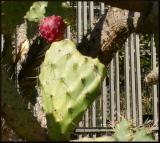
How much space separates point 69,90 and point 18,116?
16cm

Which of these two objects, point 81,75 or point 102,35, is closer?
point 81,75

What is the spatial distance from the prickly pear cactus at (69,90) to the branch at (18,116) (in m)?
0.04

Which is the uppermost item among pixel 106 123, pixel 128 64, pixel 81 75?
pixel 81 75

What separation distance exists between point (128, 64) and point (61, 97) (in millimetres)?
2882

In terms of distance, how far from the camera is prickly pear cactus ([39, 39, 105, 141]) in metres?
1.49

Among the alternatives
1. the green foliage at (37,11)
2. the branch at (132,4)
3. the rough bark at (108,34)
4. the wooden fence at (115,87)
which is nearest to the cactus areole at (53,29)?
the rough bark at (108,34)

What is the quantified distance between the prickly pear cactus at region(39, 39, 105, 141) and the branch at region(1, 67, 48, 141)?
44mm

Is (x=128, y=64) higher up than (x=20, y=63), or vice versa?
(x=20, y=63)

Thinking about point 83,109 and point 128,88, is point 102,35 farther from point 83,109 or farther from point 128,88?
point 128,88

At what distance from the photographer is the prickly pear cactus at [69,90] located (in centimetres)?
149

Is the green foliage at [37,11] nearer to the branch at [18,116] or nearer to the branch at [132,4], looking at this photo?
the branch at [18,116]


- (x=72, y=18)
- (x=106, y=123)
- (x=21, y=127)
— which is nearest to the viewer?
(x=21, y=127)

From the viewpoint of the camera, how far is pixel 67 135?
150 cm

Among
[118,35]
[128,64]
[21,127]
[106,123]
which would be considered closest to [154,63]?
[128,64]
